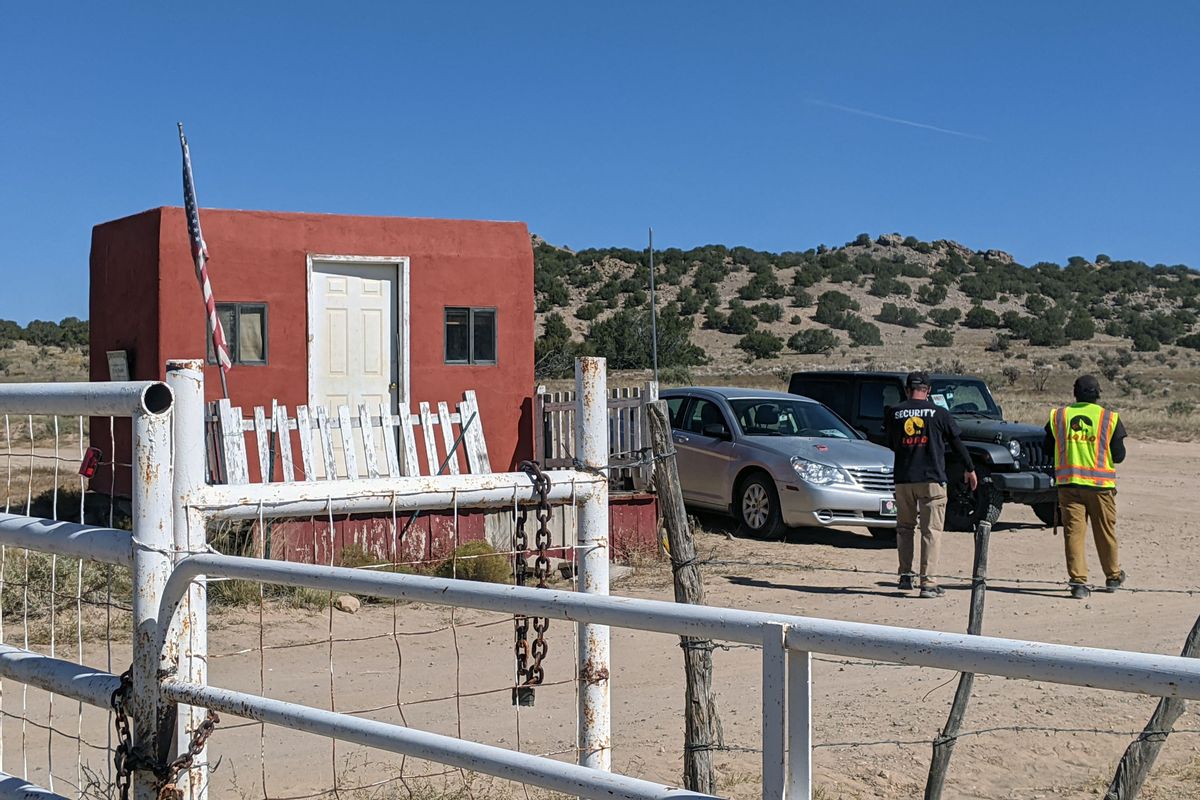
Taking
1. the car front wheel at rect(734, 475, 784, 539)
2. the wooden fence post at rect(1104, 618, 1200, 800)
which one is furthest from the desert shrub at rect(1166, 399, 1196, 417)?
the wooden fence post at rect(1104, 618, 1200, 800)

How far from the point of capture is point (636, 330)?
4031cm

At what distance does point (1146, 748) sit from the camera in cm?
486

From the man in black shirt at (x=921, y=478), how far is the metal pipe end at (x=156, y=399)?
8.22 meters

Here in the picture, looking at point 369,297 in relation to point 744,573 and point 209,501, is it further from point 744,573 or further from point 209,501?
point 209,501

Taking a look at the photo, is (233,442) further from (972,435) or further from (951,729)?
(972,435)

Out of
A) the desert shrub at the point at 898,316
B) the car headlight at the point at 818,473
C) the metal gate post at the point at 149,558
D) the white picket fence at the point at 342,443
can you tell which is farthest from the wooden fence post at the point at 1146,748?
the desert shrub at the point at 898,316

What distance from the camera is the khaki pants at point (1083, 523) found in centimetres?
1041

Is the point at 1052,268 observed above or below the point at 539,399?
above

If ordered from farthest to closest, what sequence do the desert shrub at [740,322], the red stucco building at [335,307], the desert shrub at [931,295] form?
the desert shrub at [931,295] → the desert shrub at [740,322] → the red stucco building at [335,307]

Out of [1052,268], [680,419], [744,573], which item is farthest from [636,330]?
[1052,268]

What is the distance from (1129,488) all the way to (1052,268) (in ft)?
195

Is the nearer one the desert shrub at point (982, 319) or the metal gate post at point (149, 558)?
the metal gate post at point (149, 558)

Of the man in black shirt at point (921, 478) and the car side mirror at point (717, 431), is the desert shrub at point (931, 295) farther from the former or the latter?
the man in black shirt at point (921, 478)

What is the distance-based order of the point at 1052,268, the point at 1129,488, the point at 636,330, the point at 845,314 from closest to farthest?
the point at 1129,488 < the point at 636,330 < the point at 845,314 < the point at 1052,268
